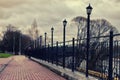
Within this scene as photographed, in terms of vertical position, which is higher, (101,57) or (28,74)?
(101,57)

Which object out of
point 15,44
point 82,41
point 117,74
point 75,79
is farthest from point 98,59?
point 15,44

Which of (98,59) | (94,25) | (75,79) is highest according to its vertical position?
(94,25)

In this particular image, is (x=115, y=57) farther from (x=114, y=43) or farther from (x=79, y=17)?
(x=79, y=17)

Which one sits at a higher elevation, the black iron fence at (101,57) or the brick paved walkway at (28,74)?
the black iron fence at (101,57)

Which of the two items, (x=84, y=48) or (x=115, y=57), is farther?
(x=84, y=48)

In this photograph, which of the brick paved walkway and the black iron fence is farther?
the brick paved walkway

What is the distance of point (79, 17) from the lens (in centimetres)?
7862

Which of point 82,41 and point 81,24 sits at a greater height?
point 81,24

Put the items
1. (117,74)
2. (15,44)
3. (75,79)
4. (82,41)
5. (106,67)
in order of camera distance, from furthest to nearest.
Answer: (15,44), (82,41), (75,79), (106,67), (117,74)

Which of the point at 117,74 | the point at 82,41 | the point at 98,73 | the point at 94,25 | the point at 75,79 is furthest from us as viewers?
the point at 94,25

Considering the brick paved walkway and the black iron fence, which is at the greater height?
the black iron fence

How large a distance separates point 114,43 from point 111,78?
1.00 metres

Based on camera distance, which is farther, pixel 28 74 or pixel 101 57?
pixel 28 74

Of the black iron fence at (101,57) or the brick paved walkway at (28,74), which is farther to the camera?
the brick paved walkway at (28,74)
